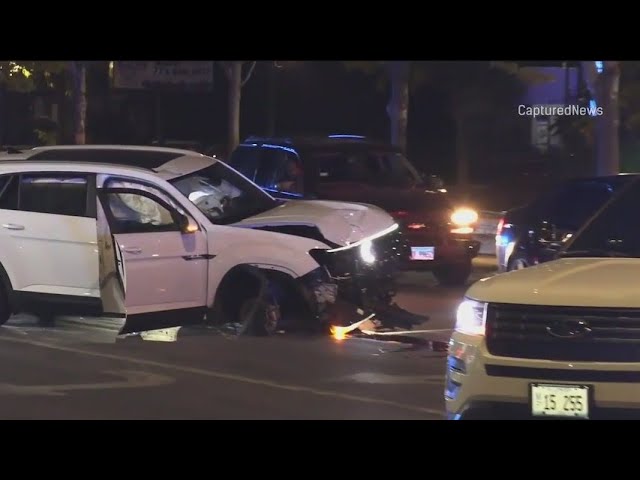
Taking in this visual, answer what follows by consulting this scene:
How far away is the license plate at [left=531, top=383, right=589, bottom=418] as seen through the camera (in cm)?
628

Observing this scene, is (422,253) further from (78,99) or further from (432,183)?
(78,99)

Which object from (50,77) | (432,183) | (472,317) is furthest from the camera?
(50,77)

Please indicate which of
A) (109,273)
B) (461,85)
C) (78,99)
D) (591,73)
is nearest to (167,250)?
(109,273)

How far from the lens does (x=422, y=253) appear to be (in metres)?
15.3

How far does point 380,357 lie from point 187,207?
223cm

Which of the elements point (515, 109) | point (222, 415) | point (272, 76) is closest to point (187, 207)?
point (222, 415)

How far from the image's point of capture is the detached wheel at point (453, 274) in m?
15.8

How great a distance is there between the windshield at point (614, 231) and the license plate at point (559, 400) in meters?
1.34

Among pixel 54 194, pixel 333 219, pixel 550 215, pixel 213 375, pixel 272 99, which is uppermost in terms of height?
pixel 272 99

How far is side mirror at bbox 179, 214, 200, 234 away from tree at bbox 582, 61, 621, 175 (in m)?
14.4

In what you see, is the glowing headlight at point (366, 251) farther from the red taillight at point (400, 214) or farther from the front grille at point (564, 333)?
the front grille at point (564, 333)

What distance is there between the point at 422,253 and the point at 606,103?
10.4m

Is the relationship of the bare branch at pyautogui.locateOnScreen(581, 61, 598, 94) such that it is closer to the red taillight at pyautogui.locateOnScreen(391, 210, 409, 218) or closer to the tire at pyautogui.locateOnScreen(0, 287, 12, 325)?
the red taillight at pyautogui.locateOnScreen(391, 210, 409, 218)

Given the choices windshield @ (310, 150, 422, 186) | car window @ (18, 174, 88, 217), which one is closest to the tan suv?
car window @ (18, 174, 88, 217)
